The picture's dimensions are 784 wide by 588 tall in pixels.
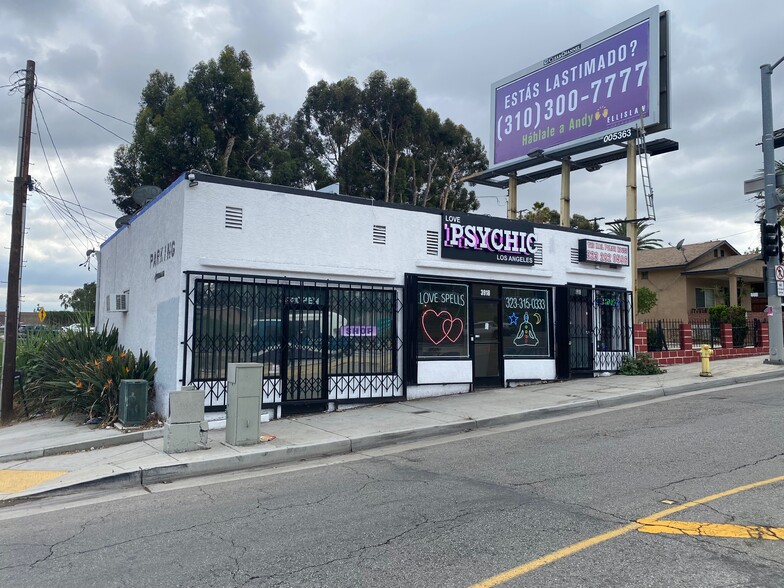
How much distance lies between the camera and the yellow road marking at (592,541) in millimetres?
4211

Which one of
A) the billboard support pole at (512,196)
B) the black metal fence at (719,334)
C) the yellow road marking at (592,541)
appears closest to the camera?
the yellow road marking at (592,541)

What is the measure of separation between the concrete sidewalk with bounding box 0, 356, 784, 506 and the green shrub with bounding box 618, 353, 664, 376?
73.3 inches

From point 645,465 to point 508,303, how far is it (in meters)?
8.10

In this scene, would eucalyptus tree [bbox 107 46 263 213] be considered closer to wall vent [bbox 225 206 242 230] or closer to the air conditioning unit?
the air conditioning unit

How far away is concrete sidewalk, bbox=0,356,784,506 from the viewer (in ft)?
25.9

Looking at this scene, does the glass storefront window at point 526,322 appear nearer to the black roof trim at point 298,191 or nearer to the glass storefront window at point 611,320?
the glass storefront window at point 611,320

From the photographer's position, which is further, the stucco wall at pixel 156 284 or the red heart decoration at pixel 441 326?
the red heart decoration at pixel 441 326

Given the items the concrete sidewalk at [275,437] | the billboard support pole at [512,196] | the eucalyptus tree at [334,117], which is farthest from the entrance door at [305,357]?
the eucalyptus tree at [334,117]

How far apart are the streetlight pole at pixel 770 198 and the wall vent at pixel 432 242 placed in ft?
38.3

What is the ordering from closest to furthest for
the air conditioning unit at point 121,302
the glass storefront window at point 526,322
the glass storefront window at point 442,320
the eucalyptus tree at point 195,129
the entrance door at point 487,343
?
the glass storefront window at point 442,320 → the entrance door at point 487,343 → the air conditioning unit at point 121,302 → the glass storefront window at point 526,322 → the eucalyptus tree at point 195,129

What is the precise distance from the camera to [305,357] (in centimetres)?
1177

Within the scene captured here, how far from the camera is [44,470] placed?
27.6ft

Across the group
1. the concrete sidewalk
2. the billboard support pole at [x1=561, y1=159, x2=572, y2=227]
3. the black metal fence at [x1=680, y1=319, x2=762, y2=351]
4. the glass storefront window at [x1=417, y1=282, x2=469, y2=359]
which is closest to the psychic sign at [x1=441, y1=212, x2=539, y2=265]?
the glass storefront window at [x1=417, y1=282, x2=469, y2=359]

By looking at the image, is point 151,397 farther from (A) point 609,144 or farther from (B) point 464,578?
(A) point 609,144
